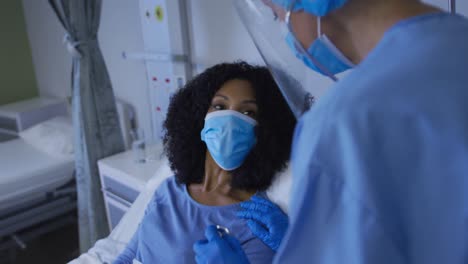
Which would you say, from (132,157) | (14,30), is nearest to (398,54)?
(132,157)

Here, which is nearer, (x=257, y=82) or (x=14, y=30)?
(x=257, y=82)

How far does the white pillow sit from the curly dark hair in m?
1.51

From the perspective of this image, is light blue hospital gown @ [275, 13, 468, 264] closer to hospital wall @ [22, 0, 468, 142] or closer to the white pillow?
hospital wall @ [22, 0, 468, 142]

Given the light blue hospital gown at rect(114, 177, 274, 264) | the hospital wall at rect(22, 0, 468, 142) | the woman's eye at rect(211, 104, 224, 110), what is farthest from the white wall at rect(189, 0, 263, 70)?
the light blue hospital gown at rect(114, 177, 274, 264)

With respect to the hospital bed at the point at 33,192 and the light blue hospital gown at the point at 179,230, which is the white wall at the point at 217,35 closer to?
the light blue hospital gown at the point at 179,230

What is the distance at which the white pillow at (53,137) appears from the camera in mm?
3010

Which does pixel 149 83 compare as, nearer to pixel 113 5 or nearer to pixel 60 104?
pixel 113 5

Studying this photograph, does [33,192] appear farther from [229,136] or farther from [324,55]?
[324,55]

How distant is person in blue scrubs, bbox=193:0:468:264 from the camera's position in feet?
1.74

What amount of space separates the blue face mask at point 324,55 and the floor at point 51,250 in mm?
2468

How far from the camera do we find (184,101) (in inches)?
66.1

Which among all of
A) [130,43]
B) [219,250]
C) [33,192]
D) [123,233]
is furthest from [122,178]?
[219,250]

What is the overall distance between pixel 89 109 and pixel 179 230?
4.25ft

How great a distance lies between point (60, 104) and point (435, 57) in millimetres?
3580
